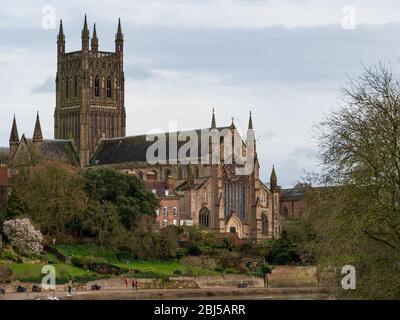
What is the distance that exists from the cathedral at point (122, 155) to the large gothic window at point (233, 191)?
0.37 feet

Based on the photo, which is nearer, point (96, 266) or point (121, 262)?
point (96, 266)

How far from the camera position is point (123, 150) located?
136m

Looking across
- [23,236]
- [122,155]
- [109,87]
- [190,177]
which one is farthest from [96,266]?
[109,87]

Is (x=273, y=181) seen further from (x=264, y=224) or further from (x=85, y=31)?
(x=85, y=31)

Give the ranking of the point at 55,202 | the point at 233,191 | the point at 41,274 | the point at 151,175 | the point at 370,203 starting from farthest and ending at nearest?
the point at 233,191, the point at 151,175, the point at 55,202, the point at 41,274, the point at 370,203

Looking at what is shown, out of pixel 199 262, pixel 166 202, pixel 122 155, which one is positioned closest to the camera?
pixel 199 262

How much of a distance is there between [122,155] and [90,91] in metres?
16.1

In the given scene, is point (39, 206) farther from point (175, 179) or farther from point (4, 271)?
point (175, 179)

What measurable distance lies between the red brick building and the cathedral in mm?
120

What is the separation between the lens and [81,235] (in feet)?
299

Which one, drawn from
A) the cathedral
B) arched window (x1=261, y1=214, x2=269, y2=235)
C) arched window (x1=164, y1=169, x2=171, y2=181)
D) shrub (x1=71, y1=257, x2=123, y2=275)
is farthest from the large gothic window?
shrub (x1=71, y1=257, x2=123, y2=275)

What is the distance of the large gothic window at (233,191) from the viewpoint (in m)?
126
